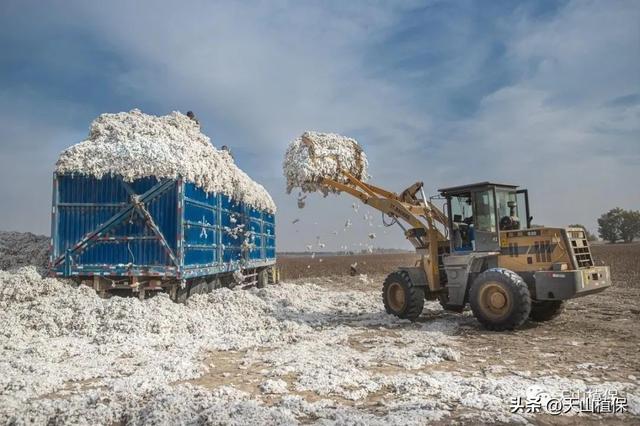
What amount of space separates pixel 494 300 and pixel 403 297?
2293mm

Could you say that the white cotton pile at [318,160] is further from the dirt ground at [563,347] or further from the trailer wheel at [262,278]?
the trailer wheel at [262,278]

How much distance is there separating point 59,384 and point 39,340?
2.67 metres

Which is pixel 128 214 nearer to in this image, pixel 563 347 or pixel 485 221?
pixel 485 221

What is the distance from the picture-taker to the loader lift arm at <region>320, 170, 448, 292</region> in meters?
11.1

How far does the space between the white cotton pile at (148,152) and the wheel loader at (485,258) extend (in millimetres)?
2749

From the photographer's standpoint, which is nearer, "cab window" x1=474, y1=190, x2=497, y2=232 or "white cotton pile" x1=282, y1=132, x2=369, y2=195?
"cab window" x1=474, y1=190, x2=497, y2=232

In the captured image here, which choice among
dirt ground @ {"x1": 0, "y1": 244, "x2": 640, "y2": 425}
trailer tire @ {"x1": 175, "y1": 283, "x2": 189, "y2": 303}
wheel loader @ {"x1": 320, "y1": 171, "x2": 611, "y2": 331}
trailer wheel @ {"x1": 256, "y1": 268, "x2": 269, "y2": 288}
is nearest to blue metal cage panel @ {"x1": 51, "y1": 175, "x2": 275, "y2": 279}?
trailer tire @ {"x1": 175, "y1": 283, "x2": 189, "y2": 303}

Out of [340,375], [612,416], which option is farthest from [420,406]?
[612,416]

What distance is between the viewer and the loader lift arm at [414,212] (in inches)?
436

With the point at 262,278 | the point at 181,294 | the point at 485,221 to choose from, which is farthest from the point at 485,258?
the point at 262,278

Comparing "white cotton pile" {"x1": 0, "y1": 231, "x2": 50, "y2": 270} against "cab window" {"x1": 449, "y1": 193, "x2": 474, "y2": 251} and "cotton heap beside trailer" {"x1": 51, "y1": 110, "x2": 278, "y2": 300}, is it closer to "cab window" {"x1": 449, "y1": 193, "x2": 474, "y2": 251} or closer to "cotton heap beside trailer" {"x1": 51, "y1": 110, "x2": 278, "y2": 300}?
"cotton heap beside trailer" {"x1": 51, "y1": 110, "x2": 278, "y2": 300}

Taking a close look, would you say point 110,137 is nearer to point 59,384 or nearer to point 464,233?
point 59,384

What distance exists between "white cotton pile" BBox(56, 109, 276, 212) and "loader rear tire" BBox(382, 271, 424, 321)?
15.3ft

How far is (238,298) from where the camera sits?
1145 centimetres
